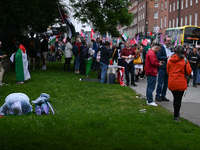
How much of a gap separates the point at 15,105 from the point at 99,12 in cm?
1522

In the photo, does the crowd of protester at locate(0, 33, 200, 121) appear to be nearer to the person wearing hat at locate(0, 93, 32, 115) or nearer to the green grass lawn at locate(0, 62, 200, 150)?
the green grass lawn at locate(0, 62, 200, 150)

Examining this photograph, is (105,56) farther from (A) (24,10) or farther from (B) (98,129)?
(B) (98,129)

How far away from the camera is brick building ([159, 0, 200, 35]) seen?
5331 centimetres

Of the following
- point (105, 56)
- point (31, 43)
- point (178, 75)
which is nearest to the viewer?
point (178, 75)

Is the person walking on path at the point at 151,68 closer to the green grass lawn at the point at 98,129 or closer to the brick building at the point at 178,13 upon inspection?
the green grass lawn at the point at 98,129

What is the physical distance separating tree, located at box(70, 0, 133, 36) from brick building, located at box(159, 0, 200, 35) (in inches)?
905

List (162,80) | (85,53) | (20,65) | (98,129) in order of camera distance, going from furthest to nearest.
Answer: (85,53) → (20,65) → (162,80) → (98,129)

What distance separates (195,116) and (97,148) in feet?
12.7

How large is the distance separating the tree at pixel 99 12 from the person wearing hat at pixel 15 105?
14.8 metres

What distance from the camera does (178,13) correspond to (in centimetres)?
4903

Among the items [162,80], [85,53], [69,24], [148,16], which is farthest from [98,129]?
[148,16]

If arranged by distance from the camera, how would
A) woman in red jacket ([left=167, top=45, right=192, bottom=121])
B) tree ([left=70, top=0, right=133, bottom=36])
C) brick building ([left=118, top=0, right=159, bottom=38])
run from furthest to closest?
1. brick building ([left=118, top=0, right=159, bottom=38])
2. tree ([left=70, top=0, right=133, bottom=36])
3. woman in red jacket ([left=167, top=45, right=192, bottom=121])

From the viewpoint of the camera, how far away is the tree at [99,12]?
69.8 feet

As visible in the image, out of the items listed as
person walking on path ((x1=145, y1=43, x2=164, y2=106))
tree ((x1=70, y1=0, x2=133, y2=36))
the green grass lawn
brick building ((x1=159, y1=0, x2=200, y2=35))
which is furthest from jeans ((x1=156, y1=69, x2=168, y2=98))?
brick building ((x1=159, y1=0, x2=200, y2=35))
